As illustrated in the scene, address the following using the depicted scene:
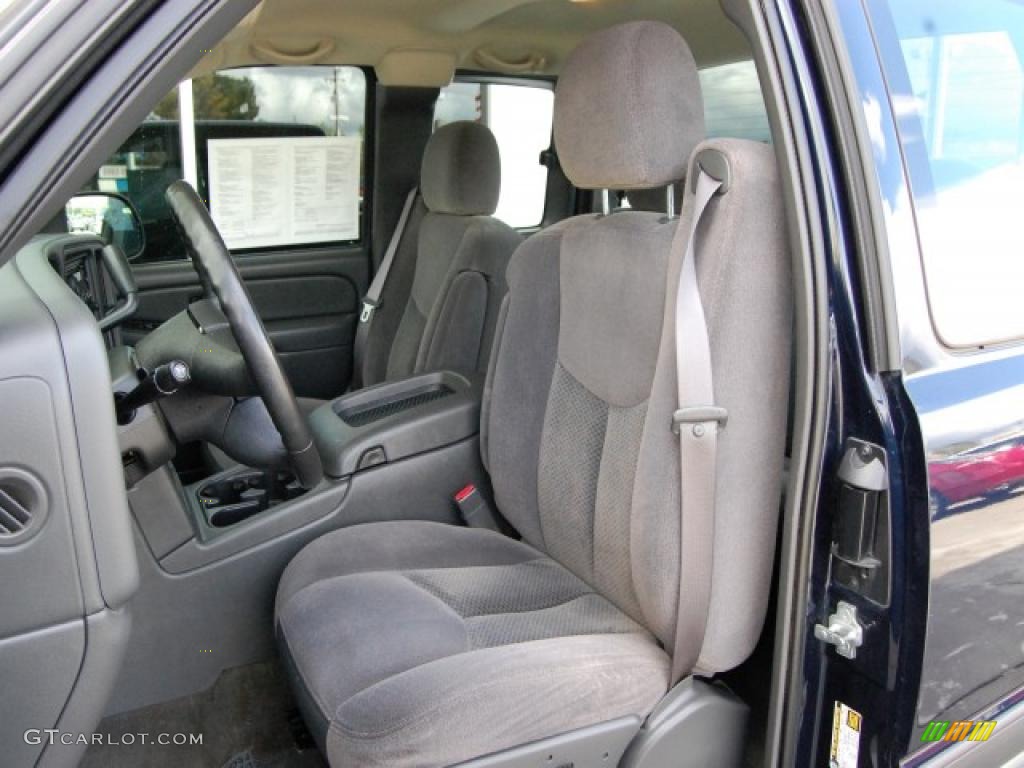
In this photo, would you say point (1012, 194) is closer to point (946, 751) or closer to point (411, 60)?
point (946, 751)

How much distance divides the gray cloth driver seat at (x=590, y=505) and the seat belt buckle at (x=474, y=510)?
19 centimetres

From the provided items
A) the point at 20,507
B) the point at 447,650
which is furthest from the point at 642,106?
the point at 20,507

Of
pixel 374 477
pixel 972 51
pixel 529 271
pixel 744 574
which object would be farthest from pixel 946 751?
pixel 374 477

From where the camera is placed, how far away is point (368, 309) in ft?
10.8

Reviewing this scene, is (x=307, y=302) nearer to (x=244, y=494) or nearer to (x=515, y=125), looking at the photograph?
(x=515, y=125)

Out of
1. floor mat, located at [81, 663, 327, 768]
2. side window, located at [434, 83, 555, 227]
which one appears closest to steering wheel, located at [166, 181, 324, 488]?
floor mat, located at [81, 663, 327, 768]

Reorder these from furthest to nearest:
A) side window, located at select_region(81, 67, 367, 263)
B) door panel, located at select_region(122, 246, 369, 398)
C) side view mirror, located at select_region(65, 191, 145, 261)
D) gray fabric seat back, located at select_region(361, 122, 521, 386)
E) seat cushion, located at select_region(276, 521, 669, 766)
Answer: door panel, located at select_region(122, 246, 369, 398)
side window, located at select_region(81, 67, 367, 263)
side view mirror, located at select_region(65, 191, 145, 261)
gray fabric seat back, located at select_region(361, 122, 521, 386)
seat cushion, located at select_region(276, 521, 669, 766)

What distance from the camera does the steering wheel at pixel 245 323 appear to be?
1656mm

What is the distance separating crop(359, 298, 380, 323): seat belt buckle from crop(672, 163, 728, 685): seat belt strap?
2.04 metres

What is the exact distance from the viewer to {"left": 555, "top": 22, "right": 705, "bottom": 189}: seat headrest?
56.6 inches

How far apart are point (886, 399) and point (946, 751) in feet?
1.77

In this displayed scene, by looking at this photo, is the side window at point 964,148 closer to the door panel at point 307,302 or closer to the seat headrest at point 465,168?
the seat headrest at point 465,168

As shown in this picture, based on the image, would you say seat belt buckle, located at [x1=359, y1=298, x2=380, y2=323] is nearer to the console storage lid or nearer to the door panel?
the door panel

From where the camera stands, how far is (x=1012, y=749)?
4.83 feet
